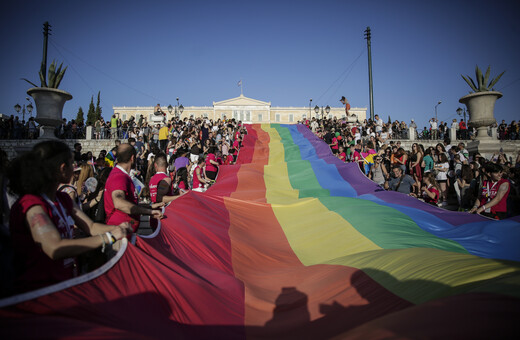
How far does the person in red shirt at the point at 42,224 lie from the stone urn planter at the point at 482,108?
1163cm

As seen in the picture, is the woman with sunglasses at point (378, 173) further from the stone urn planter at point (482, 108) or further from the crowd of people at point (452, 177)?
the stone urn planter at point (482, 108)

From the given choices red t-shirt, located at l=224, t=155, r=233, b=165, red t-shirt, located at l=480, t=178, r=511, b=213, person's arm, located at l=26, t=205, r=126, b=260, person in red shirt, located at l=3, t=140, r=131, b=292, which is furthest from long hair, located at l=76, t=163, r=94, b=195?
red t-shirt, located at l=480, t=178, r=511, b=213

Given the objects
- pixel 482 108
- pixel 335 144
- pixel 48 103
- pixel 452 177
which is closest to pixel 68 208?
pixel 48 103

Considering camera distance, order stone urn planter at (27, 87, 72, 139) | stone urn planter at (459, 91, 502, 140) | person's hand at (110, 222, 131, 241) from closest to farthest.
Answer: person's hand at (110, 222, 131, 241) < stone urn planter at (27, 87, 72, 139) < stone urn planter at (459, 91, 502, 140)

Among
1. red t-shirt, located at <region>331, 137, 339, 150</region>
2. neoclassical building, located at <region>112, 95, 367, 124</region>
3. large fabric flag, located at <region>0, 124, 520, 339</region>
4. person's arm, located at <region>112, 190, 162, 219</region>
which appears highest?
neoclassical building, located at <region>112, 95, 367, 124</region>

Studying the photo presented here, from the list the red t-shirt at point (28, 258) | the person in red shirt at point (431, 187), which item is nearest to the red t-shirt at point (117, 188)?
the red t-shirt at point (28, 258)

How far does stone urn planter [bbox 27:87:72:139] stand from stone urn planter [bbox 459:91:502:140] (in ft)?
41.0

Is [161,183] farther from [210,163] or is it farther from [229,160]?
[229,160]

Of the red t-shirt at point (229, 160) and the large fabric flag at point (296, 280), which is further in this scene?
the red t-shirt at point (229, 160)

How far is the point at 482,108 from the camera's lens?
1047 cm

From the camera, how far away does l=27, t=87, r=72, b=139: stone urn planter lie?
30.0 ft

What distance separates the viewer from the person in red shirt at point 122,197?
119 inches

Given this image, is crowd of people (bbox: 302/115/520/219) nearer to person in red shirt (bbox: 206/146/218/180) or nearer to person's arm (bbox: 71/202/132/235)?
person in red shirt (bbox: 206/146/218/180)

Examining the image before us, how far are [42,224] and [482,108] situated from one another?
481 inches
